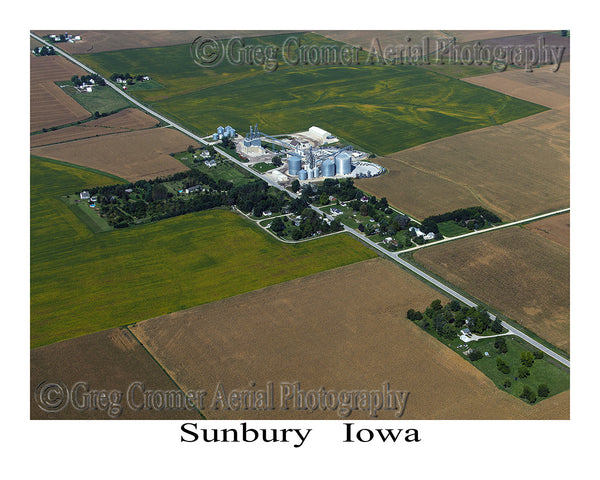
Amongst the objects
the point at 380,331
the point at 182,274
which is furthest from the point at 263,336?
the point at 182,274

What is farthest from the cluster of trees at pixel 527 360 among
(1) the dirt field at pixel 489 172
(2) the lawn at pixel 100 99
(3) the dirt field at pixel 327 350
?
(2) the lawn at pixel 100 99

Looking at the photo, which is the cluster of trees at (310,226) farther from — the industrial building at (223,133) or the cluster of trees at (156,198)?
the industrial building at (223,133)

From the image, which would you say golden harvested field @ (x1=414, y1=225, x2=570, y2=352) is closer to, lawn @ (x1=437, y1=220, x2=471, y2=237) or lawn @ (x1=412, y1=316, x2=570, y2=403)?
lawn @ (x1=437, y1=220, x2=471, y2=237)

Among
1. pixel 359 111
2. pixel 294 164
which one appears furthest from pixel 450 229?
pixel 359 111

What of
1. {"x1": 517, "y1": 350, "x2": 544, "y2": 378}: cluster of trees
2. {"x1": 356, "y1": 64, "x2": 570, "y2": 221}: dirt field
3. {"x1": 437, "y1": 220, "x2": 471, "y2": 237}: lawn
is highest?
{"x1": 356, "y1": 64, "x2": 570, "y2": 221}: dirt field

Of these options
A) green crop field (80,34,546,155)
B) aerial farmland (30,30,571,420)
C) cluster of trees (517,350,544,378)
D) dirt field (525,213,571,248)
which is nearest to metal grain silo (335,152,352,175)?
aerial farmland (30,30,571,420)

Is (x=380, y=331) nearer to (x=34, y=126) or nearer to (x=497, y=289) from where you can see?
(x=497, y=289)
